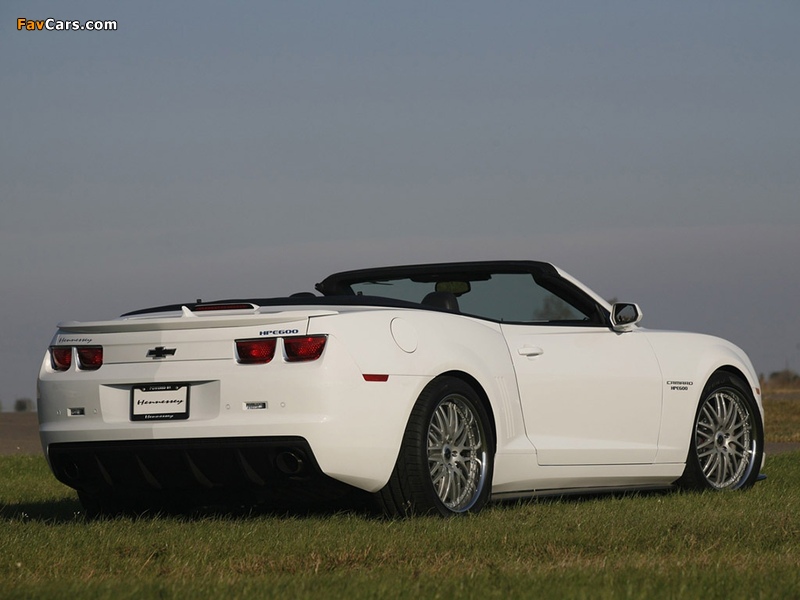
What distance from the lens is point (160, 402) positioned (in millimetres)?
7340

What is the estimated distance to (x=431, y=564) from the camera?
5758mm

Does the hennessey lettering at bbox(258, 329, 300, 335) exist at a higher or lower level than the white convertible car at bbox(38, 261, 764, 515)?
higher

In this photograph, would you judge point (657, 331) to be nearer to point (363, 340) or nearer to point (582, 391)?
point (582, 391)

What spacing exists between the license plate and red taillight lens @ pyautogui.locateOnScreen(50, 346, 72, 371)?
1.90 feet

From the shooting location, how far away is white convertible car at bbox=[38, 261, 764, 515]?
7.11m

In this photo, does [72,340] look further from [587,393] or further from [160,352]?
[587,393]

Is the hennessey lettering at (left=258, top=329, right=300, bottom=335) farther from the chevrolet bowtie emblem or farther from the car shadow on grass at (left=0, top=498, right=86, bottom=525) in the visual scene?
the car shadow on grass at (left=0, top=498, right=86, bottom=525)

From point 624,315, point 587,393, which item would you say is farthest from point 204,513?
point 624,315

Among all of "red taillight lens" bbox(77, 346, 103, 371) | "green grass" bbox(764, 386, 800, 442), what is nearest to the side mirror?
"red taillight lens" bbox(77, 346, 103, 371)

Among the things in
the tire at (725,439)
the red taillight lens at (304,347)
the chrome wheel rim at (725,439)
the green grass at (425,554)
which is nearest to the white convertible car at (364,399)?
the red taillight lens at (304,347)

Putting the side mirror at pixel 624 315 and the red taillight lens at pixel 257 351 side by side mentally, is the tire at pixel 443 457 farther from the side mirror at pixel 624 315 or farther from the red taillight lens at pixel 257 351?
the side mirror at pixel 624 315

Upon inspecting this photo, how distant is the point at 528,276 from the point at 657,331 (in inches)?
45.1

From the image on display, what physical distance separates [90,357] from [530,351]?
2.63 m

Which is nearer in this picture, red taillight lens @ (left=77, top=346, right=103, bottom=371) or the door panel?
red taillight lens @ (left=77, top=346, right=103, bottom=371)
